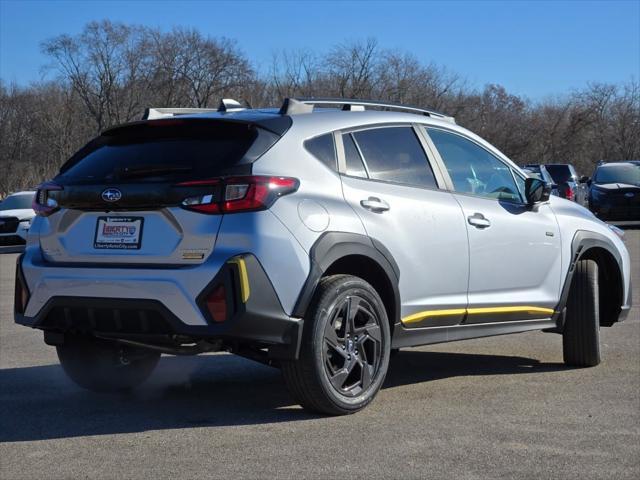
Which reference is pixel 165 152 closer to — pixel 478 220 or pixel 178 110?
pixel 178 110

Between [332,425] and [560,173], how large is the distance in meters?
26.7

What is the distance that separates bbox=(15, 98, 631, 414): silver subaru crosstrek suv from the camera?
5.21 metres

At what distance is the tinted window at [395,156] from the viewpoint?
6.11 m

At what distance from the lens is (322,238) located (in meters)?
5.45

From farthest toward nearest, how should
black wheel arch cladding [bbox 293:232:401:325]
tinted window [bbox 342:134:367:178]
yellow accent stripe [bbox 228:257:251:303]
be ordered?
1. tinted window [bbox 342:134:367:178]
2. black wheel arch cladding [bbox 293:232:401:325]
3. yellow accent stripe [bbox 228:257:251:303]

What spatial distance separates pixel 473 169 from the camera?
688 centimetres

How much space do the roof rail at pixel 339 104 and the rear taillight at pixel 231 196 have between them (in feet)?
2.62

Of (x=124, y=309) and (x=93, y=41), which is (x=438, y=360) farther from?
(x=93, y=41)

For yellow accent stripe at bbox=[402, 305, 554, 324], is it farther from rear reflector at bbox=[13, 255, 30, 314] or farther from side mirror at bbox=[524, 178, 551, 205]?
rear reflector at bbox=[13, 255, 30, 314]

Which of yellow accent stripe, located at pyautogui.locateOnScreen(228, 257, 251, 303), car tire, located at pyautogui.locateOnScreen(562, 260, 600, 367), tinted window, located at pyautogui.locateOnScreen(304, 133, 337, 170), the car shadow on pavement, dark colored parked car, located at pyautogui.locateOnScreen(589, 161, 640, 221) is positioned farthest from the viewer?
dark colored parked car, located at pyautogui.locateOnScreen(589, 161, 640, 221)

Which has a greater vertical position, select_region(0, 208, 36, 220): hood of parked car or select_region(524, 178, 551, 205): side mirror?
select_region(524, 178, 551, 205): side mirror

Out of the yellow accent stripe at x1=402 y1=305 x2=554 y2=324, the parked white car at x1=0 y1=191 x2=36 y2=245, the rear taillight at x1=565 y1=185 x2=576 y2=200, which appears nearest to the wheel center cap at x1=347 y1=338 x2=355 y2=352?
the yellow accent stripe at x1=402 y1=305 x2=554 y2=324

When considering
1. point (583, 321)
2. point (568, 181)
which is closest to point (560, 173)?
point (568, 181)

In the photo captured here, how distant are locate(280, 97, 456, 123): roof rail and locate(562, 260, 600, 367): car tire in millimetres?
1555
